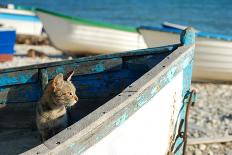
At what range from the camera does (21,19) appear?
1845cm

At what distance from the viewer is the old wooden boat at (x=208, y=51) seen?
36.3 ft

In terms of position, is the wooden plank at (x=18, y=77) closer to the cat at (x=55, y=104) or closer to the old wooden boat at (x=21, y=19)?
the cat at (x=55, y=104)

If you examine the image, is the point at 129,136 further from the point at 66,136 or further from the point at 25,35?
the point at 25,35

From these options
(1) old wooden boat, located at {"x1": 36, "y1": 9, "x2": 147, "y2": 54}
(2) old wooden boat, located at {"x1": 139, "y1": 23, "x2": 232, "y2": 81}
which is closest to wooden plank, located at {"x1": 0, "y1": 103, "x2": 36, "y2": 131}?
(2) old wooden boat, located at {"x1": 139, "y1": 23, "x2": 232, "y2": 81}

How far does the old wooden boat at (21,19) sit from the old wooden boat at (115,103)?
42.1 feet

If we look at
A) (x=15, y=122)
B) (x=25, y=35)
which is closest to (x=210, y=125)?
(x=15, y=122)

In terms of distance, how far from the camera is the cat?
4.15 metres

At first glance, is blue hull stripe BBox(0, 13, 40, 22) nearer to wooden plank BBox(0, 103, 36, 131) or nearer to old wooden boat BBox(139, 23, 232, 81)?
old wooden boat BBox(139, 23, 232, 81)

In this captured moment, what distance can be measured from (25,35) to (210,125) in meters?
12.6

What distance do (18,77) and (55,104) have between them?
3.88 feet

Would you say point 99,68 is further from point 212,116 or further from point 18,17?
point 18,17

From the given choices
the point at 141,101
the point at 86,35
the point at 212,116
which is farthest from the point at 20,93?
the point at 86,35

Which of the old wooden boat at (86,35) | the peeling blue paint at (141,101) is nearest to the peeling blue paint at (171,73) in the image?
the peeling blue paint at (141,101)

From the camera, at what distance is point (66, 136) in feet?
9.18
